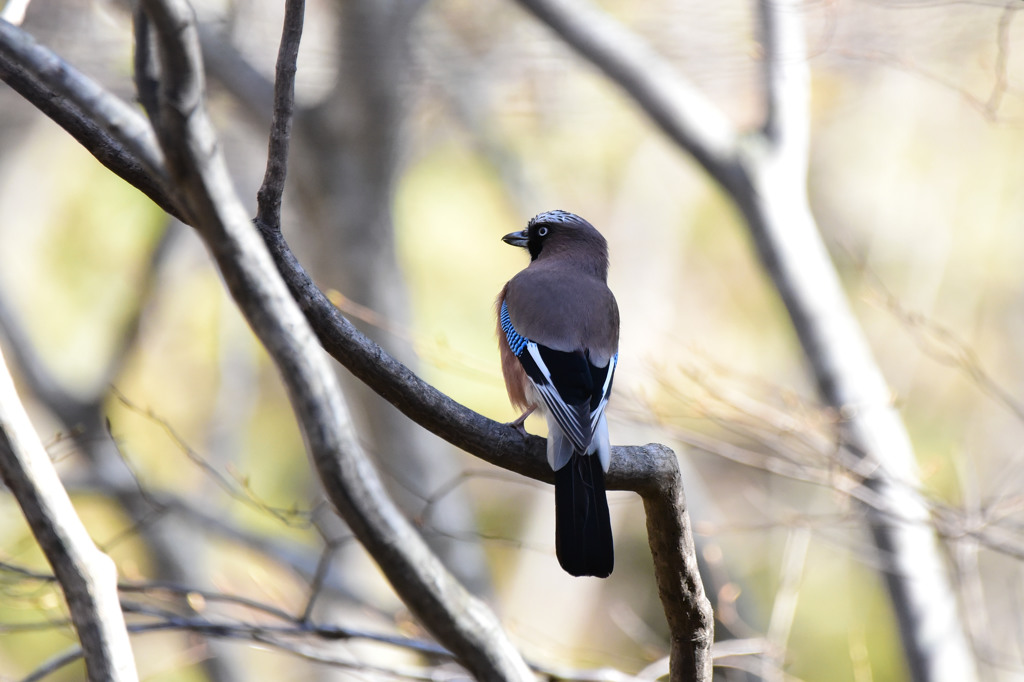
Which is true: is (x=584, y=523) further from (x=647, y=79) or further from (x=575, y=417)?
(x=647, y=79)

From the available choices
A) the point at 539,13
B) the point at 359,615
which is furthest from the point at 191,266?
the point at 539,13

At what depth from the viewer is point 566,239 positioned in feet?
13.9

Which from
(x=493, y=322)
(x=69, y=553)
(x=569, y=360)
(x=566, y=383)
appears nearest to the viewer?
(x=69, y=553)

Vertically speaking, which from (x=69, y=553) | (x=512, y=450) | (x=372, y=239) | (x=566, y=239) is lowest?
(x=69, y=553)

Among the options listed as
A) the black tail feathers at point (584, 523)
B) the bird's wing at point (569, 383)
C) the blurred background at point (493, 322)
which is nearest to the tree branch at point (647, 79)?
the blurred background at point (493, 322)

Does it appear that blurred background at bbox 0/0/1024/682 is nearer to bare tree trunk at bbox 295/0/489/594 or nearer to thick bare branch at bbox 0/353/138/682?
bare tree trunk at bbox 295/0/489/594

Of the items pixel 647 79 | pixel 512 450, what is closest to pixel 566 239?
pixel 512 450

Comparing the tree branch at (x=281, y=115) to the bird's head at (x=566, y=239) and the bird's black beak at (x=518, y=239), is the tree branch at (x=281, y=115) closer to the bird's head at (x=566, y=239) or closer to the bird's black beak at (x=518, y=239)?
the bird's head at (x=566, y=239)

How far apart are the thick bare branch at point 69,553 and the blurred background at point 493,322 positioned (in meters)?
1.46

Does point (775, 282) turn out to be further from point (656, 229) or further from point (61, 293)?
point (61, 293)

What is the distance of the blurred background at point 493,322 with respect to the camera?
15.8ft

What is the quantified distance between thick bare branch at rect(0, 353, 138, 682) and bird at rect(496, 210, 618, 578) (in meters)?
1.11

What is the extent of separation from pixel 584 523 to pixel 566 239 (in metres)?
1.97

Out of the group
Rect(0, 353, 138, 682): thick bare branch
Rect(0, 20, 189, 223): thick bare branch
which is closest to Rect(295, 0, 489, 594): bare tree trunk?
Rect(0, 353, 138, 682): thick bare branch
